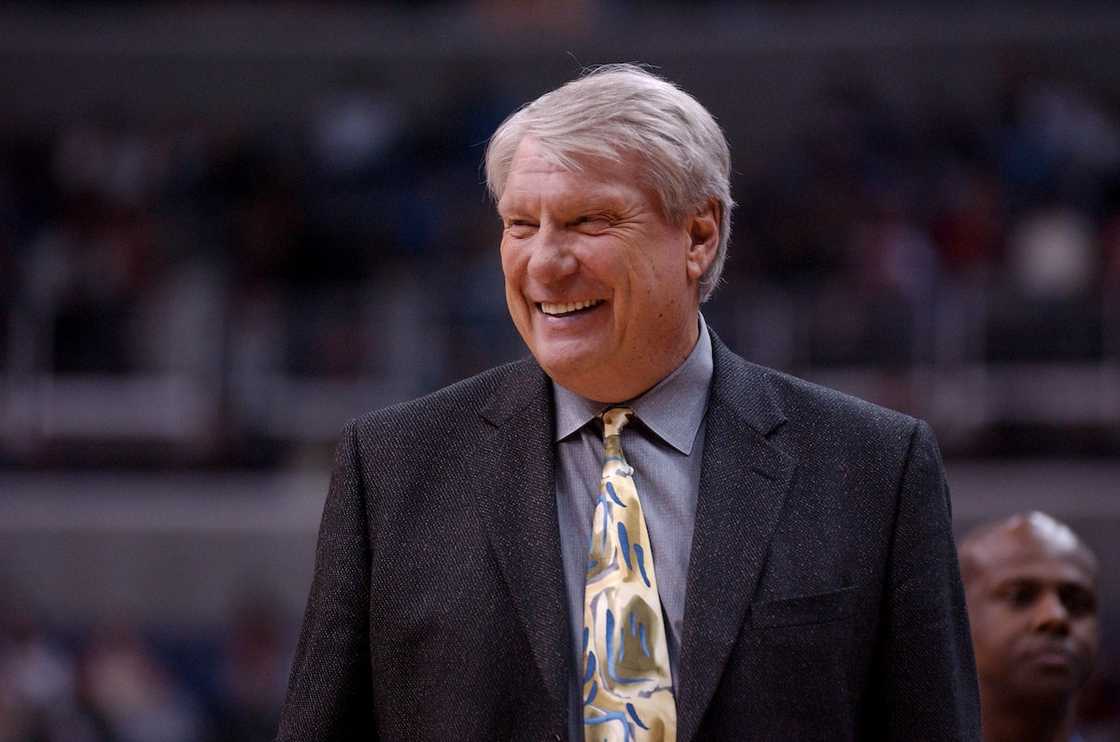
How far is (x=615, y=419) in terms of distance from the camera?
2.43 m

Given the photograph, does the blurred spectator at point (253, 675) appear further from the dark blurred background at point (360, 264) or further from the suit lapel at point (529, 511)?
the suit lapel at point (529, 511)

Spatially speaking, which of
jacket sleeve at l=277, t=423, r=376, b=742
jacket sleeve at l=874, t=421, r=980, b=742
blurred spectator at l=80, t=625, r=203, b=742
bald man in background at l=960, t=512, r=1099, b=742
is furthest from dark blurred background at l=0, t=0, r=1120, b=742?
jacket sleeve at l=277, t=423, r=376, b=742

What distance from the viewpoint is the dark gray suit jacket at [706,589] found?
2273 mm

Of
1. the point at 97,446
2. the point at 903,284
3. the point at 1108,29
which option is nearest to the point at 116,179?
the point at 97,446

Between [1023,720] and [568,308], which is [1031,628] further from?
[568,308]

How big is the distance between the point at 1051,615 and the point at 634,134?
1.43m

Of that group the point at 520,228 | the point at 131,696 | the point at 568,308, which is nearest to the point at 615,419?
the point at 568,308

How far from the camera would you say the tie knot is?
2426mm

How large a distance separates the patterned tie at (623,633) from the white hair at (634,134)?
0.39m

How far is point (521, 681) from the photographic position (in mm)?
2289

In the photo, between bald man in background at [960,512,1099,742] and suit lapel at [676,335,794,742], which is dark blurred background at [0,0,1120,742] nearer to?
bald man in background at [960,512,1099,742]

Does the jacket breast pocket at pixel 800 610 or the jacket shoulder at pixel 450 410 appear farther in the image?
the jacket shoulder at pixel 450 410

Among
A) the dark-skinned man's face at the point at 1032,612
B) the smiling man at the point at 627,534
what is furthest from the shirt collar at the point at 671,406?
the dark-skinned man's face at the point at 1032,612

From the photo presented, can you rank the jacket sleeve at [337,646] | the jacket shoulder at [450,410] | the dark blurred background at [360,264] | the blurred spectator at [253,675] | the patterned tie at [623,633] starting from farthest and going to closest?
1. the dark blurred background at [360,264]
2. the blurred spectator at [253,675]
3. the jacket shoulder at [450,410]
4. the jacket sleeve at [337,646]
5. the patterned tie at [623,633]
